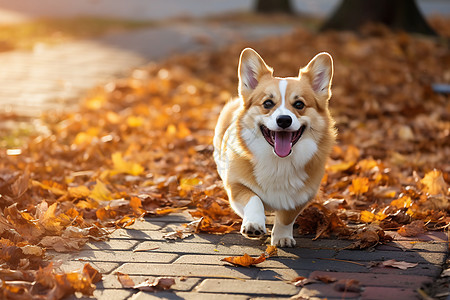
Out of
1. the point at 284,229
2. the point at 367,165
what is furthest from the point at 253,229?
the point at 367,165

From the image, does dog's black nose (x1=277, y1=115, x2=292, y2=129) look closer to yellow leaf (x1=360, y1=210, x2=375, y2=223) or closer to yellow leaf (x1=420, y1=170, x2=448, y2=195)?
yellow leaf (x1=360, y1=210, x2=375, y2=223)

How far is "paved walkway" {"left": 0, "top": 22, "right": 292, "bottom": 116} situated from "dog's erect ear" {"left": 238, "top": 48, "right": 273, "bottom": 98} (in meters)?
4.40

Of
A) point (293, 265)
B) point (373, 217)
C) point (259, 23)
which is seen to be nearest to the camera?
point (293, 265)

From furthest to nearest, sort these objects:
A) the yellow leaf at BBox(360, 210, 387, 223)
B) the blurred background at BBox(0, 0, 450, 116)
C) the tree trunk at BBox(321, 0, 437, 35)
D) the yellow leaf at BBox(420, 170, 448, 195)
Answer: the tree trunk at BBox(321, 0, 437, 35) → the blurred background at BBox(0, 0, 450, 116) → the yellow leaf at BBox(420, 170, 448, 195) → the yellow leaf at BBox(360, 210, 387, 223)

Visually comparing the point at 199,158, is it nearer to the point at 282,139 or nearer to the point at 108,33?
the point at 282,139

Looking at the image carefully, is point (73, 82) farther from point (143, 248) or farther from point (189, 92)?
point (143, 248)

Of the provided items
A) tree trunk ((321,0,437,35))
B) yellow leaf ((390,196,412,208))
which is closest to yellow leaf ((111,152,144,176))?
yellow leaf ((390,196,412,208))

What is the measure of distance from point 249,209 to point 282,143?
44cm

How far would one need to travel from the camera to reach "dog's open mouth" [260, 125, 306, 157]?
3908 millimetres

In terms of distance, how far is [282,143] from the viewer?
12.9ft

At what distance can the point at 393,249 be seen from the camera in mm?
3883

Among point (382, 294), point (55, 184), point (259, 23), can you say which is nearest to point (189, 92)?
point (55, 184)

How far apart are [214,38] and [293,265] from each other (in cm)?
1030

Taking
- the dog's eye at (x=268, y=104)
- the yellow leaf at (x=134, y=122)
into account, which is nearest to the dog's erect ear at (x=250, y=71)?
the dog's eye at (x=268, y=104)
